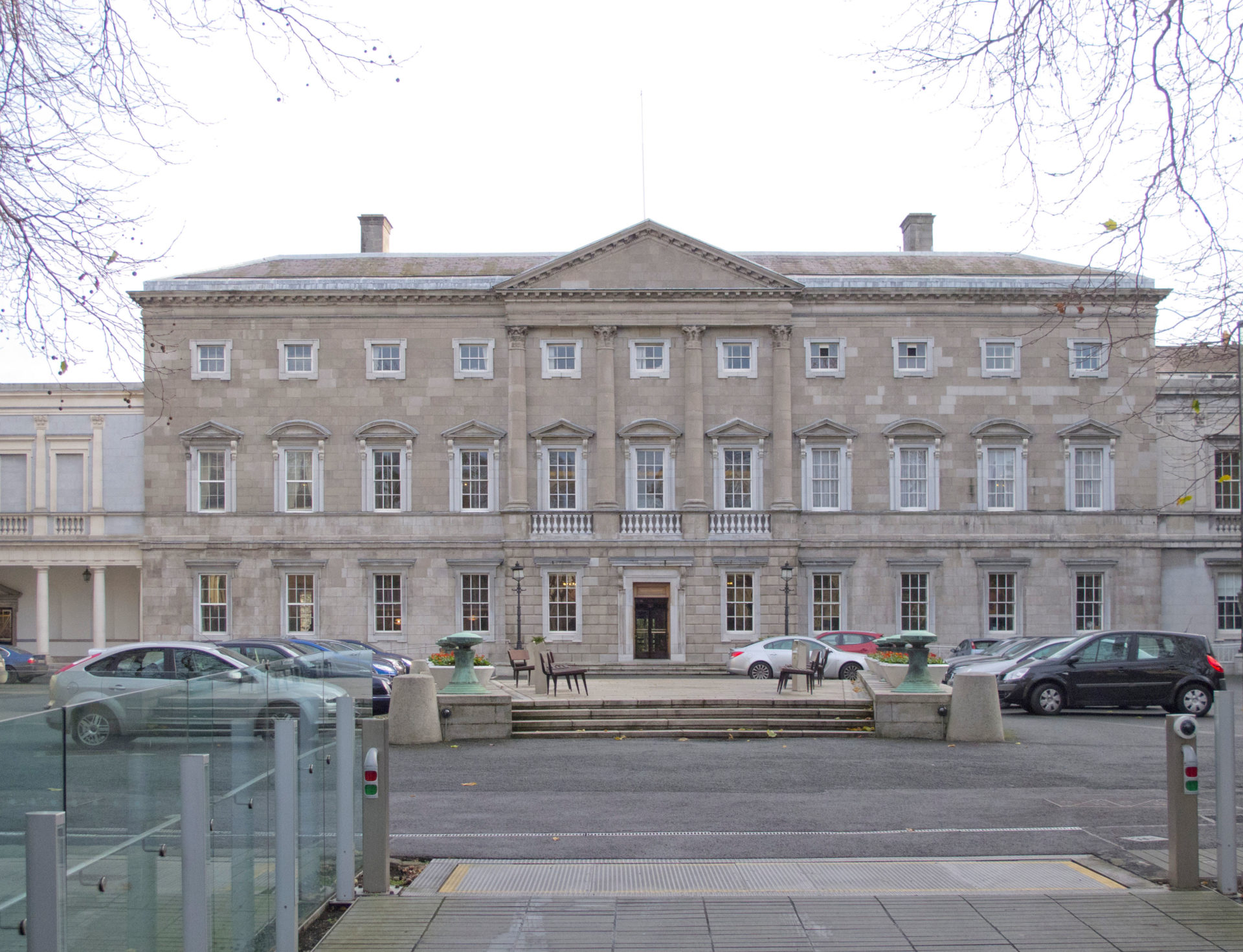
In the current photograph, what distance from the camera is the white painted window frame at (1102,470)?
40562 mm

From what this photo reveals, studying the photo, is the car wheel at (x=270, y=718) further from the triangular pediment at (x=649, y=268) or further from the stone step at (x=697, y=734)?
the triangular pediment at (x=649, y=268)

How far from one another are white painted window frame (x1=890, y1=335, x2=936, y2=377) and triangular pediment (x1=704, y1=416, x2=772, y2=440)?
522cm

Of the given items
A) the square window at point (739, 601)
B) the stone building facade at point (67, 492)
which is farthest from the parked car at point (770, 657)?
the stone building facade at point (67, 492)

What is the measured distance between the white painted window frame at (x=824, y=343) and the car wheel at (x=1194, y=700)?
761 inches

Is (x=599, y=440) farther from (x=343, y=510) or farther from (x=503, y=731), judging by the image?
(x=503, y=731)

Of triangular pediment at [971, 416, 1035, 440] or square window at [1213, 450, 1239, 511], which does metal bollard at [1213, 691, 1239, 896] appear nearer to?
triangular pediment at [971, 416, 1035, 440]

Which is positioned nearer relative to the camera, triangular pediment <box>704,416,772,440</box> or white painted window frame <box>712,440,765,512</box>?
triangular pediment <box>704,416,772,440</box>

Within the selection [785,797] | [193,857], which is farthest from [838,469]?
[193,857]

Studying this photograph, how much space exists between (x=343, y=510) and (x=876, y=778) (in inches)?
1098

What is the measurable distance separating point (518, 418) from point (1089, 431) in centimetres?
2018

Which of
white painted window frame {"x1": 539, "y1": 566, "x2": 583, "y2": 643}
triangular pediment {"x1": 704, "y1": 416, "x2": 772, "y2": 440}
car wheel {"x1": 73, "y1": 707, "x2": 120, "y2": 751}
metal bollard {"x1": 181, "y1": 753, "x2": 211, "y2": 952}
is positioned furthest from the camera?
triangular pediment {"x1": 704, "y1": 416, "x2": 772, "y2": 440}

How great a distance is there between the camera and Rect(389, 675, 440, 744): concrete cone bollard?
758 inches

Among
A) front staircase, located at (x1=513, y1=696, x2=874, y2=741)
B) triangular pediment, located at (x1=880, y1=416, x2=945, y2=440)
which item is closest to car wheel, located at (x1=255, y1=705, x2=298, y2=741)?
front staircase, located at (x1=513, y1=696, x2=874, y2=741)

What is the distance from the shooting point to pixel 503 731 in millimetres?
20047
